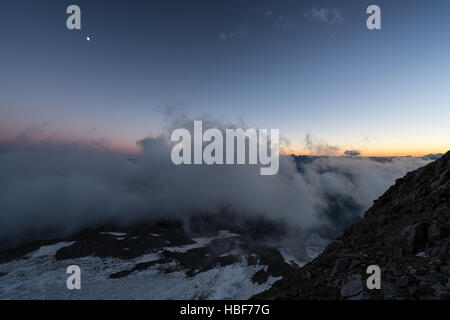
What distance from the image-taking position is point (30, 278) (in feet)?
340

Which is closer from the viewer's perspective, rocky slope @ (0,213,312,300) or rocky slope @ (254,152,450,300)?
rocky slope @ (254,152,450,300)

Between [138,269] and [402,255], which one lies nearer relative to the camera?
[402,255]

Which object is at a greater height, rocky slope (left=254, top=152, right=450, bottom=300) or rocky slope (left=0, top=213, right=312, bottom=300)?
rocky slope (left=254, top=152, right=450, bottom=300)

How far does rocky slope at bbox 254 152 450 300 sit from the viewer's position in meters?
9.61

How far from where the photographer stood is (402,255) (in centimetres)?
1248

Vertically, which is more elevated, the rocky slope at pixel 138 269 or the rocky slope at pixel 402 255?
the rocky slope at pixel 402 255

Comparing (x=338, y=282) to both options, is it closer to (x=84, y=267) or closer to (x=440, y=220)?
(x=440, y=220)

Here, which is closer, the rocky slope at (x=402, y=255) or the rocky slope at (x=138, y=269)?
the rocky slope at (x=402, y=255)

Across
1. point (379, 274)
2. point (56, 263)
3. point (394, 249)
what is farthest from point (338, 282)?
point (56, 263)

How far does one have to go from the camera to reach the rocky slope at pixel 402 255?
31.5ft

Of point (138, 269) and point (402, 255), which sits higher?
point (402, 255)
